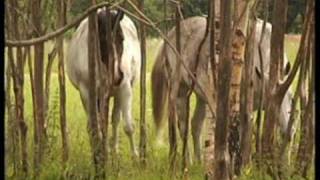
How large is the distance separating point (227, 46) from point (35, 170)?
2.41 meters

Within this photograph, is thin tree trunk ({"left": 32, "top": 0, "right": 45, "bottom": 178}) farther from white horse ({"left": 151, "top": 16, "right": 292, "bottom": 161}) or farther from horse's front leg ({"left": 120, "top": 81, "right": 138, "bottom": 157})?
horse's front leg ({"left": 120, "top": 81, "right": 138, "bottom": 157})

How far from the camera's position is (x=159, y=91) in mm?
6535

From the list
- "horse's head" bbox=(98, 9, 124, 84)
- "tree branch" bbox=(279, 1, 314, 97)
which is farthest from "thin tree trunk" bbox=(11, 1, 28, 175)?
"tree branch" bbox=(279, 1, 314, 97)

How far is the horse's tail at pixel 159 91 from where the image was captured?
251 inches

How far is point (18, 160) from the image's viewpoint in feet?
13.4

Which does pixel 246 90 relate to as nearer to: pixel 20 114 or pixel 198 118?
pixel 20 114

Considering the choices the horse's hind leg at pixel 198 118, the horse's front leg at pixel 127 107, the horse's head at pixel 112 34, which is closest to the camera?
the horse's head at pixel 112 34

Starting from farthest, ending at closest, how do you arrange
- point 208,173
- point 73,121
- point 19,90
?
point 73,121 → point 19,90 → point 208,173

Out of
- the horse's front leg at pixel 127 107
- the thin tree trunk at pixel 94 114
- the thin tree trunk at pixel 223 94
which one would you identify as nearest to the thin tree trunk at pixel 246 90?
the thin tree trunk at pixel 94 114

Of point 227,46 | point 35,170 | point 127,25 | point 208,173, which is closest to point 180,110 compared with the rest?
point 127,25

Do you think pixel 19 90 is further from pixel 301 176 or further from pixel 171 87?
pixel 301 176

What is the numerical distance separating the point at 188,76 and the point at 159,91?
3.69 feet

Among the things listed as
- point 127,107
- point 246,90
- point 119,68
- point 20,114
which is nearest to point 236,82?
point 246,90

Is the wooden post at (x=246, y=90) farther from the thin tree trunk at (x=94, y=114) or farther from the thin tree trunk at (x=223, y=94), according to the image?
the thin tree trunk at (x=223, y=94)
